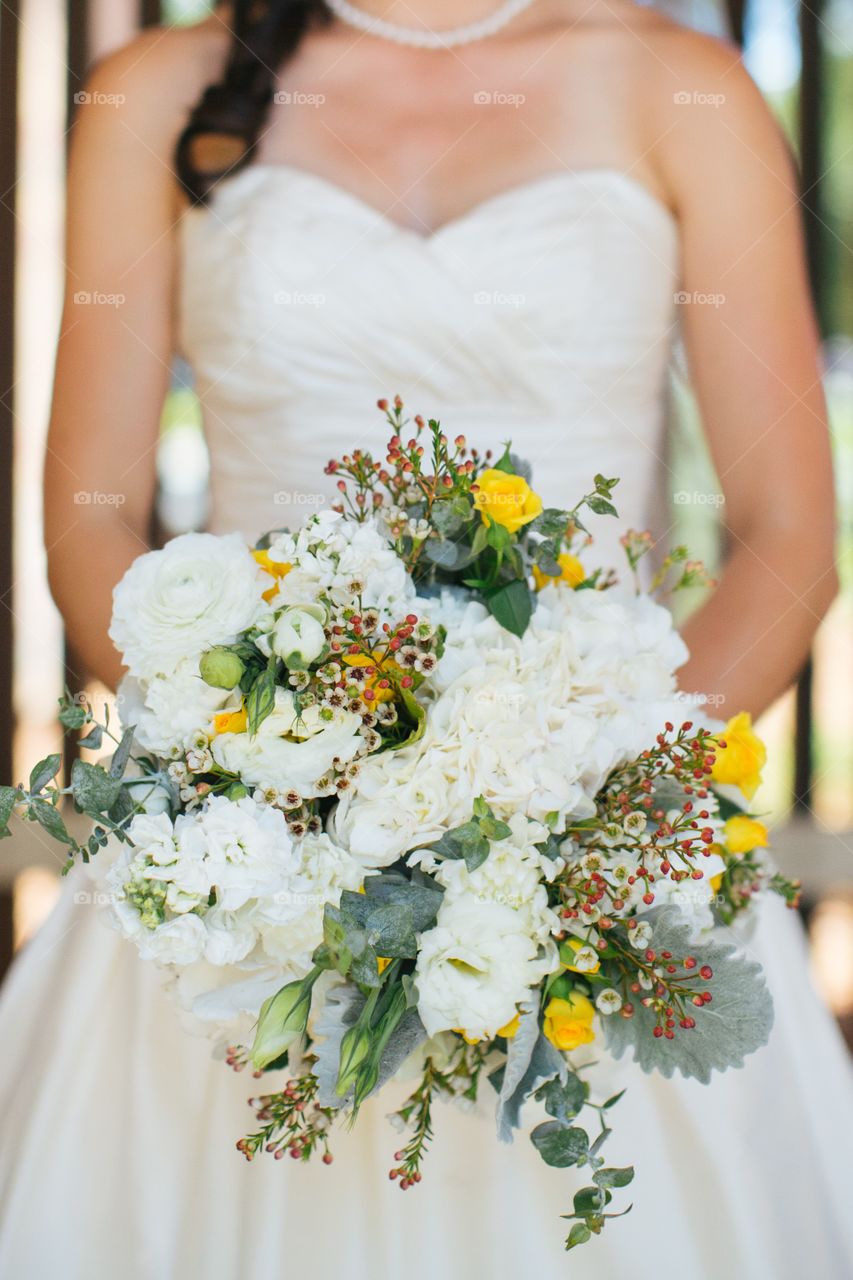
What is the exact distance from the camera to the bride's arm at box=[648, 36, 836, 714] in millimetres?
1521

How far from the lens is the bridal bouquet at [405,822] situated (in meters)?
0.83

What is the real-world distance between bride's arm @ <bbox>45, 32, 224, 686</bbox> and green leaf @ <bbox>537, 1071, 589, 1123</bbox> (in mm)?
864

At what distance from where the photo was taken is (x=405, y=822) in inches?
33.6

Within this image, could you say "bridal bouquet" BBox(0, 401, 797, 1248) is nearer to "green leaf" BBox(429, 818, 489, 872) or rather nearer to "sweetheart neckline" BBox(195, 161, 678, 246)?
"green leaf" BBox(429, 818, 489, 872)

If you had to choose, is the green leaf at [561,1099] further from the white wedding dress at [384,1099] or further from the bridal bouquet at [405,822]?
the white wedding dress at [384,1099]

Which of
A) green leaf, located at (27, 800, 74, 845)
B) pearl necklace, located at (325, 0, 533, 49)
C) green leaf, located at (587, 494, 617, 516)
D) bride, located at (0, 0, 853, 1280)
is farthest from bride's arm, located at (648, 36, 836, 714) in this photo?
green leaf, located at (27, 800, 74, 845)

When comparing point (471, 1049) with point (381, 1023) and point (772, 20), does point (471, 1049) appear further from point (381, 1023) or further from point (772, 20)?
point (772, 20)

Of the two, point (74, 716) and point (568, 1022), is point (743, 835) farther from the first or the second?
point (74, 716)

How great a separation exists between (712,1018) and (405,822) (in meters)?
0.29

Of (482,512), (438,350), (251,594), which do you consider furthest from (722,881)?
(438,350)

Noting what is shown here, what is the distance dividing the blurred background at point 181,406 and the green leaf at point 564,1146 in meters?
0.79

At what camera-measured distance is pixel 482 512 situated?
3.10 ft

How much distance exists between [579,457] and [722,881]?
65 cm

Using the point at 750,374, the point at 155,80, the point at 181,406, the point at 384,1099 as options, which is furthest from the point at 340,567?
the point at 155,80
